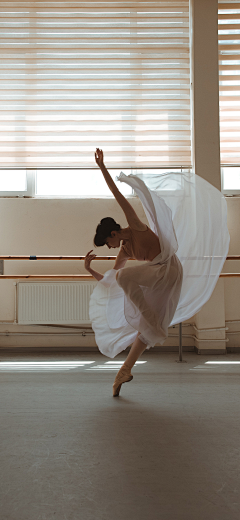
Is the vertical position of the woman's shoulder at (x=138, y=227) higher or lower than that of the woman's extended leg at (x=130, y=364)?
higher

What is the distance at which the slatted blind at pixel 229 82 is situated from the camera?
4.03m

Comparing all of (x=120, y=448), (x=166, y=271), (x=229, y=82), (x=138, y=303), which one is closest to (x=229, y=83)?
(x=229, y=82)

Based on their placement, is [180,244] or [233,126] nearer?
[180,244]

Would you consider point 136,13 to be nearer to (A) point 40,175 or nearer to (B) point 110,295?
(A) point 40,175

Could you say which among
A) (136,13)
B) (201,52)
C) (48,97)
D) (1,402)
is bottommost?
(1,402)

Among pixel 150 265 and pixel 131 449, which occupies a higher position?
pixel 150 265

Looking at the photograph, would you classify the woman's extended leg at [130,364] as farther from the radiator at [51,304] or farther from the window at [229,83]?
the window at [229,83]

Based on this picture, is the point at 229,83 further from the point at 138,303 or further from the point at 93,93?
the point at 138,303

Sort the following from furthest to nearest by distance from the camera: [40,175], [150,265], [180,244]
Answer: [40,175], [180,244], [150,265]

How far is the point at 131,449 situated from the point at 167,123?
3261 mm

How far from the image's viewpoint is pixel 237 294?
154 inches

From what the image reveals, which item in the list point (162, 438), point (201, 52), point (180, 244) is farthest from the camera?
point (201, 52)

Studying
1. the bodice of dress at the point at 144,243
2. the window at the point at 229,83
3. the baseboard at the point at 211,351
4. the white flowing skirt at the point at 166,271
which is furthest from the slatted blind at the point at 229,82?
the bodice of dress at the point at 144,243

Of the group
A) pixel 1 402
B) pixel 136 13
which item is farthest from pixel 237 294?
pixel 136 13
